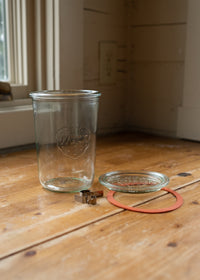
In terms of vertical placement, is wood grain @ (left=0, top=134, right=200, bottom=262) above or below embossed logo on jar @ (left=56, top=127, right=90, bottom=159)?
below

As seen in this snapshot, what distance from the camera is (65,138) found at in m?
0.80

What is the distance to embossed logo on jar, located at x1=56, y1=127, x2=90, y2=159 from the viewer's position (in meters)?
0.80

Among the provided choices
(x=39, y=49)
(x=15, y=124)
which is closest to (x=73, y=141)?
(x=15, y=124)

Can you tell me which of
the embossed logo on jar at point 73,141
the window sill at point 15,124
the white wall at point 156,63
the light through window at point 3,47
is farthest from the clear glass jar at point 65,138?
the white wall at point 156,63

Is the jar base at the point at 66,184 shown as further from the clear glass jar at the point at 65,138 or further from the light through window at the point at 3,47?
the light through window at the point at 3,47

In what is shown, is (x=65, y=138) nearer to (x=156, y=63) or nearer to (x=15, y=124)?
(x=15, y=124)

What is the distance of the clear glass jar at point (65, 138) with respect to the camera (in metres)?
0.79

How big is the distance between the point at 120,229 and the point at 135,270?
0.42ft

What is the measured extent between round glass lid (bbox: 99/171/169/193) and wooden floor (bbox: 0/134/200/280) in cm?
2

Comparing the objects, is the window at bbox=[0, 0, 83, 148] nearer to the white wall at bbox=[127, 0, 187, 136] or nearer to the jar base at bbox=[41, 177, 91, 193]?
the white wall at bbox=[127, 0, 187, 136]

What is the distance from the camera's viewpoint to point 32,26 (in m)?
1.30

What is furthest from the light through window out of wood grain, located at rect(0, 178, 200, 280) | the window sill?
wood grain, located at rect(0, 178, 200, 280)

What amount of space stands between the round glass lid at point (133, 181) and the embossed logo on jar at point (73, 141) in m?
0.08

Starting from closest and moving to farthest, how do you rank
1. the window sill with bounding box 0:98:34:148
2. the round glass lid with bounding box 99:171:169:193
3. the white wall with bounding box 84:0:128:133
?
the round glass lid with bounding box 99:171:169:193 → the window sill with bounding box 0:98:34:148 → the white wall with bounding box 84:0:128:133
